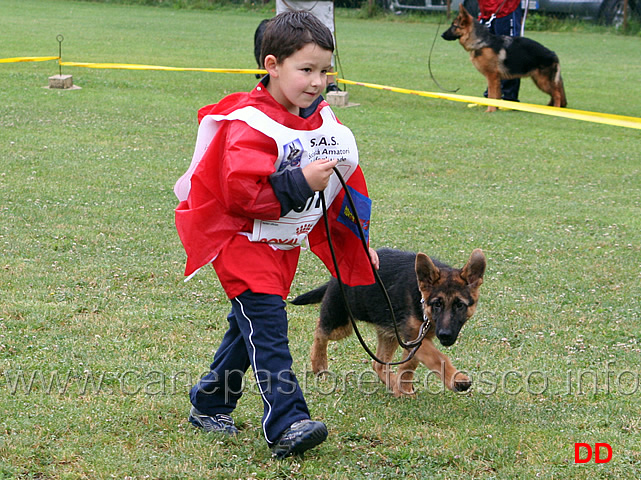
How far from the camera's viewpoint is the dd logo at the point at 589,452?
3594 millimetres

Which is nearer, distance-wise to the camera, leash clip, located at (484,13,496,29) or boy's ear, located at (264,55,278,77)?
boy's ear, located at (264,55,278,77)

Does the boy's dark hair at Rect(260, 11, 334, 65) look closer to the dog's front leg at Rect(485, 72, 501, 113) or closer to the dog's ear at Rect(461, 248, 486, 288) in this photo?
the dog's ear at Rect(461, 248, 486, 288)

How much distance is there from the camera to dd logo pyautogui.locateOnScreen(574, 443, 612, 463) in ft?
11.8

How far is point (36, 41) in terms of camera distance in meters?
20.9

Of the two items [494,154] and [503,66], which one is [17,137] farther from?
[503,66]

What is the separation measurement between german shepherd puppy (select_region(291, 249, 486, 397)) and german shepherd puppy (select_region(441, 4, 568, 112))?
10.6 m

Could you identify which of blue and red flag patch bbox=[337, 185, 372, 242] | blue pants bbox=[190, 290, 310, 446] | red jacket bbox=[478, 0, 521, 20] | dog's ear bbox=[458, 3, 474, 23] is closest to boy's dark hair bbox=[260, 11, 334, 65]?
blue and red flag patch bbox=[337, 185, 372, 242]

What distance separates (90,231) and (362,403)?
12.0ft

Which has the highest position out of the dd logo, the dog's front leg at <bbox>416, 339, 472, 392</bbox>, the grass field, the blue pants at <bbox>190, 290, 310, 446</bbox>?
the blue pants at <bbox>190, 290, 310, 446</bbox>

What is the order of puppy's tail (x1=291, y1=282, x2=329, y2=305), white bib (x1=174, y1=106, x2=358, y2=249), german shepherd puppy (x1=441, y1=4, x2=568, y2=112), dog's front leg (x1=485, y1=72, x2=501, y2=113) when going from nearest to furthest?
1. white bib (x1=174, y1=106, x2=358, y2=249)
2. puppy's tail (x1=291, y1=282, x2=329, y2=305)
3. german shepherd puppy (x1=441, y1=4, x2=568, y2=112)
4. dog's front leg (x1=485, y1=72, x2=501, y2=113)

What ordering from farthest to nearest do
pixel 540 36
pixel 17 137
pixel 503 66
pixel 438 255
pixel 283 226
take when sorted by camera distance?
pixel 540 36
pixel 503 66
pixel 17 137
pixel 438 255
pixel 283 226

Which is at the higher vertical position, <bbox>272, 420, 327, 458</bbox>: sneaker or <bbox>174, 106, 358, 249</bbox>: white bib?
<bbox>174, 106, 358, 249</bbox>: white bib

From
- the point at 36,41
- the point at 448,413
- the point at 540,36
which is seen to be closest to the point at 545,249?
the point at 448,413

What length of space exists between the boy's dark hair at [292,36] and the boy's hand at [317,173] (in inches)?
18.5
